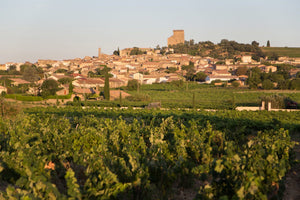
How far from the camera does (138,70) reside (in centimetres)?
11419

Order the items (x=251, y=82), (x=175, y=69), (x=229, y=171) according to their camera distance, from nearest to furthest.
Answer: (x=229, y=171), (x=251, y=82), (x=175, y=69)

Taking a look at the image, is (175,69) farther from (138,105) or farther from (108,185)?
(108,185)

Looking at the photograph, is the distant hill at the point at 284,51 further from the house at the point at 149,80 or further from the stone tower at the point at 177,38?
the house at the point at 149,80

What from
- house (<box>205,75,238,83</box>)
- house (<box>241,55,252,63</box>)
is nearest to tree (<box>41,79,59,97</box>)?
house (<box>205,75,238,83</box>)

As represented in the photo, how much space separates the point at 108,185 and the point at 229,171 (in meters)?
2.41

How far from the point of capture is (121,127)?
12.2m

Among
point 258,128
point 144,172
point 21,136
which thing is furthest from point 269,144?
point 21,136

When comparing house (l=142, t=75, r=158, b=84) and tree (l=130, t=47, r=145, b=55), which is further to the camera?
tree (l=130, t=47, r=145, b=55)

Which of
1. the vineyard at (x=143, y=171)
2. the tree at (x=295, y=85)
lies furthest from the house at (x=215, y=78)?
the vineyard at (x=143, y=171)

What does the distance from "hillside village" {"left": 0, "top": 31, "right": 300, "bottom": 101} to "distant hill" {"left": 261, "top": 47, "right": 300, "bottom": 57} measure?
15.6 meters

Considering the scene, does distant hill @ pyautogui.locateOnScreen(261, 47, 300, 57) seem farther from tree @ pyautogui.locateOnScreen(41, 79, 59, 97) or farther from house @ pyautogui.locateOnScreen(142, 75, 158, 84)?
tree @ pyautogui.locateOnScreen(41, 79, 59, 97)

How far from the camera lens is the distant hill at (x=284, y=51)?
148500mm

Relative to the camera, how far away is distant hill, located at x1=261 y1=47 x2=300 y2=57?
Result: 148 m

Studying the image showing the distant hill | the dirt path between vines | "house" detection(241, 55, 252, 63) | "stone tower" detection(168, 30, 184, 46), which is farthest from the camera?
"stone tower" detection(168, 30, 184, 46)
